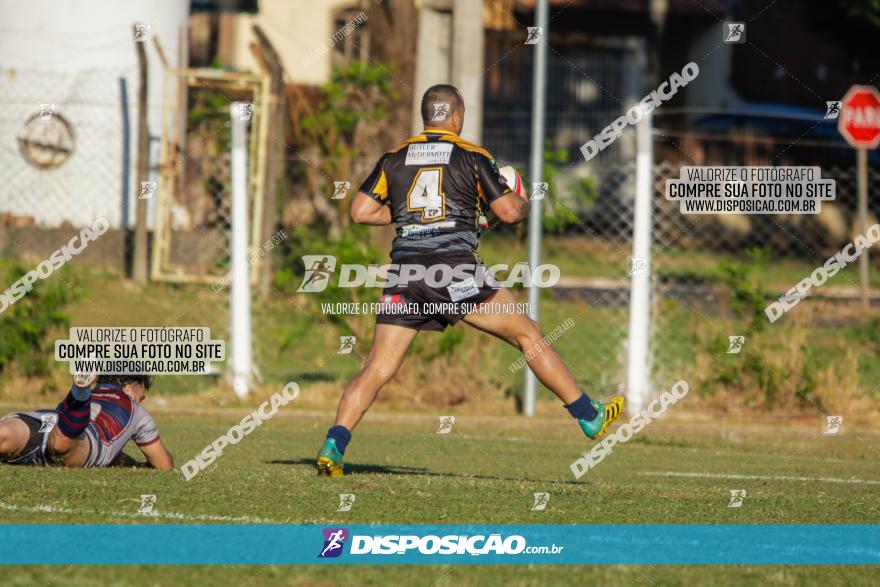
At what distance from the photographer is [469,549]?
5477 millimetres

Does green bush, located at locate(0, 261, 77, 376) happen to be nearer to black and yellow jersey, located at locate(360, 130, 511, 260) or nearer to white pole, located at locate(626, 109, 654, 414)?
white pole, located at locate(626, 109, 654, 414)

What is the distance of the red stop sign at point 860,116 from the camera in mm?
17547

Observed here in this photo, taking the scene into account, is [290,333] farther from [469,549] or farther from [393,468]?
[469,549]

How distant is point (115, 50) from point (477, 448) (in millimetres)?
8802

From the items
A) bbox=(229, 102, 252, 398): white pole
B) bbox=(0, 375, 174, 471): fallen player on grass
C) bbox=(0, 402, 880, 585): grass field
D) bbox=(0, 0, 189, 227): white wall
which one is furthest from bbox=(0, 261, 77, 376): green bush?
bbox=(0, 375, 174, 471): fallen player on grass

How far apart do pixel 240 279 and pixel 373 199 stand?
4.66 m

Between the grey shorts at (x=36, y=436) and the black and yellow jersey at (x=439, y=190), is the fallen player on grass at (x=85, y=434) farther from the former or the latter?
the black and yellow jersey at (x=439, y=190)

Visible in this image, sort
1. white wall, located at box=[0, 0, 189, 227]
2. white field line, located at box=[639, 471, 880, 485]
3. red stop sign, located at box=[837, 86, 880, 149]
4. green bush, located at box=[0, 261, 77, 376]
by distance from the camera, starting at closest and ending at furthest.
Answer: white field line, located at box=[639, 471, 880, 485] → green bush, located at box=[0, 261, 77, 376] → white wall, located at box=[0, 0, 189, 227] → red stop sign, located at box=[837, 86, 880, 149]

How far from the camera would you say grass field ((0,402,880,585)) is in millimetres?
5145

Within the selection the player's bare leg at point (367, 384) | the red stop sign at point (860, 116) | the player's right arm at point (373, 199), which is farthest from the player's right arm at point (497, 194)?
the red stop sign at point (860, 116)

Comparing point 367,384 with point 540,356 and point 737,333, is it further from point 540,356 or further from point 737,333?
point 737,333

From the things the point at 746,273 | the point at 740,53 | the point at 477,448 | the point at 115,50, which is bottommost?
the point at 477,448

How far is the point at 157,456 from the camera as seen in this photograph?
305 inches

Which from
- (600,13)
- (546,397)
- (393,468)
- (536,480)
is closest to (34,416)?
(393,468)
